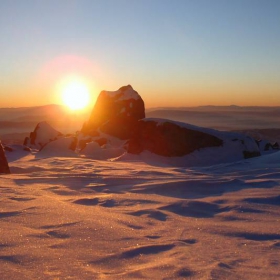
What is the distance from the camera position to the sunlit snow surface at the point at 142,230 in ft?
9.37

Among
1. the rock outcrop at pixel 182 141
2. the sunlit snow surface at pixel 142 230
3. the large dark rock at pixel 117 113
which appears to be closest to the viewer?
the sunlit snow surface at pixel 142 230

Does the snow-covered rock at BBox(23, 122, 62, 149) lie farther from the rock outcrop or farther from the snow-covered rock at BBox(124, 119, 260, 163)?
the snow-covered rock at BBox(124, 119, 260, 163)

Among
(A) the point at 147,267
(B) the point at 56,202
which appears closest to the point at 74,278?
(A) the point at 147,267

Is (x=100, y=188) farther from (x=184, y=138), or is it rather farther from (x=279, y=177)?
(x=184, y=138)

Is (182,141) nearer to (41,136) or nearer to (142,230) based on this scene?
(142,230)

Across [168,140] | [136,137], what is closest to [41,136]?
[136,137]

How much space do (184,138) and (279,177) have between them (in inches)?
222

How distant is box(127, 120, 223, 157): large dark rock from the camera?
39.6ft

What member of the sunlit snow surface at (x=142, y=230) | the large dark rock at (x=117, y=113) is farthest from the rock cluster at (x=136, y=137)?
the sunlit snow surface at (x=142, y=230)

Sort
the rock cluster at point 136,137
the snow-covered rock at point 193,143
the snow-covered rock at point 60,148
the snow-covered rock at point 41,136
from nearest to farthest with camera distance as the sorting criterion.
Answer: the snow-covered rock at point 193,143
the rock cluster at point 136,137
the snow-covered rock at point 60,148
the snow-covered rock at point 41,136

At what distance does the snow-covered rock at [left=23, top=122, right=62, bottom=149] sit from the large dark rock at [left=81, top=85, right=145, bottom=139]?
1822mm

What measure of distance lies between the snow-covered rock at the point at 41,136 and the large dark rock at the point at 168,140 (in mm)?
7106

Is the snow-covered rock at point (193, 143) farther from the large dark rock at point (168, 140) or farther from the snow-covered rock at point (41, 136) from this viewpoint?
the snow-covered rock at point (41, 136)

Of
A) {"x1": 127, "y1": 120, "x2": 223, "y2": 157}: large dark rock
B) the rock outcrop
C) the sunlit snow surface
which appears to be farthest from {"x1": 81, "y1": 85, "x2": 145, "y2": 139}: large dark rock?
the sunlit snow surface
